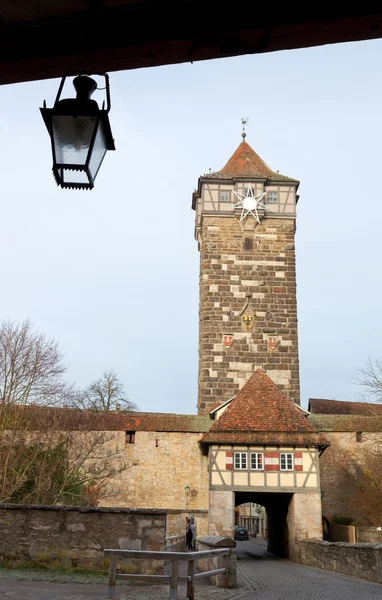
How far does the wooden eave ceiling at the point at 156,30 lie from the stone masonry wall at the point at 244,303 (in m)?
24.4

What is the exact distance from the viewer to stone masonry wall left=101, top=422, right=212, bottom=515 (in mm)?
24031

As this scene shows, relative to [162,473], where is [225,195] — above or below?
above

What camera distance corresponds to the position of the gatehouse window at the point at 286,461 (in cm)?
2039

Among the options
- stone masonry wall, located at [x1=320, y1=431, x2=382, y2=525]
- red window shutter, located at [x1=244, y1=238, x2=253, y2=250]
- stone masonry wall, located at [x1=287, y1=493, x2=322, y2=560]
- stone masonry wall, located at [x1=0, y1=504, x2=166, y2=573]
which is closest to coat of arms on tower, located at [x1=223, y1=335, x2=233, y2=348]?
red window shutter, located at [x1=244, y1=238, x2=253, y2=250]

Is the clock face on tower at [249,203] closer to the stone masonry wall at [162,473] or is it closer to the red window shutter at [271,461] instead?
the stone masonry wall at [162,473]

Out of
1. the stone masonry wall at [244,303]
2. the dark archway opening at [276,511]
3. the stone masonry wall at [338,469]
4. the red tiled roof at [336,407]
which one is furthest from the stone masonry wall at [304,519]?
the red tiled roof at [336,407]

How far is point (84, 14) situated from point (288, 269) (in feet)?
87.9

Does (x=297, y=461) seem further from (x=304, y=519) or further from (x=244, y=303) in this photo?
(x=244, y=303)

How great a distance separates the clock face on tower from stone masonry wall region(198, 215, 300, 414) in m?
0.32

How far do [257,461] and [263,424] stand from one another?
1.23 metres

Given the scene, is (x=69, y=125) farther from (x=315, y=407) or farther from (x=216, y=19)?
(x=315, y=407)

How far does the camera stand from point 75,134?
2.96m

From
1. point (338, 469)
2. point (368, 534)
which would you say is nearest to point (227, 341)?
point (338, 469)

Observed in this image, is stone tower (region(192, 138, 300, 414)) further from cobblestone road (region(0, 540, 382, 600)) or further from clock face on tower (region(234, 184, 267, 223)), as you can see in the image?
cobblestone road (region(0, 540, 382, 600))
